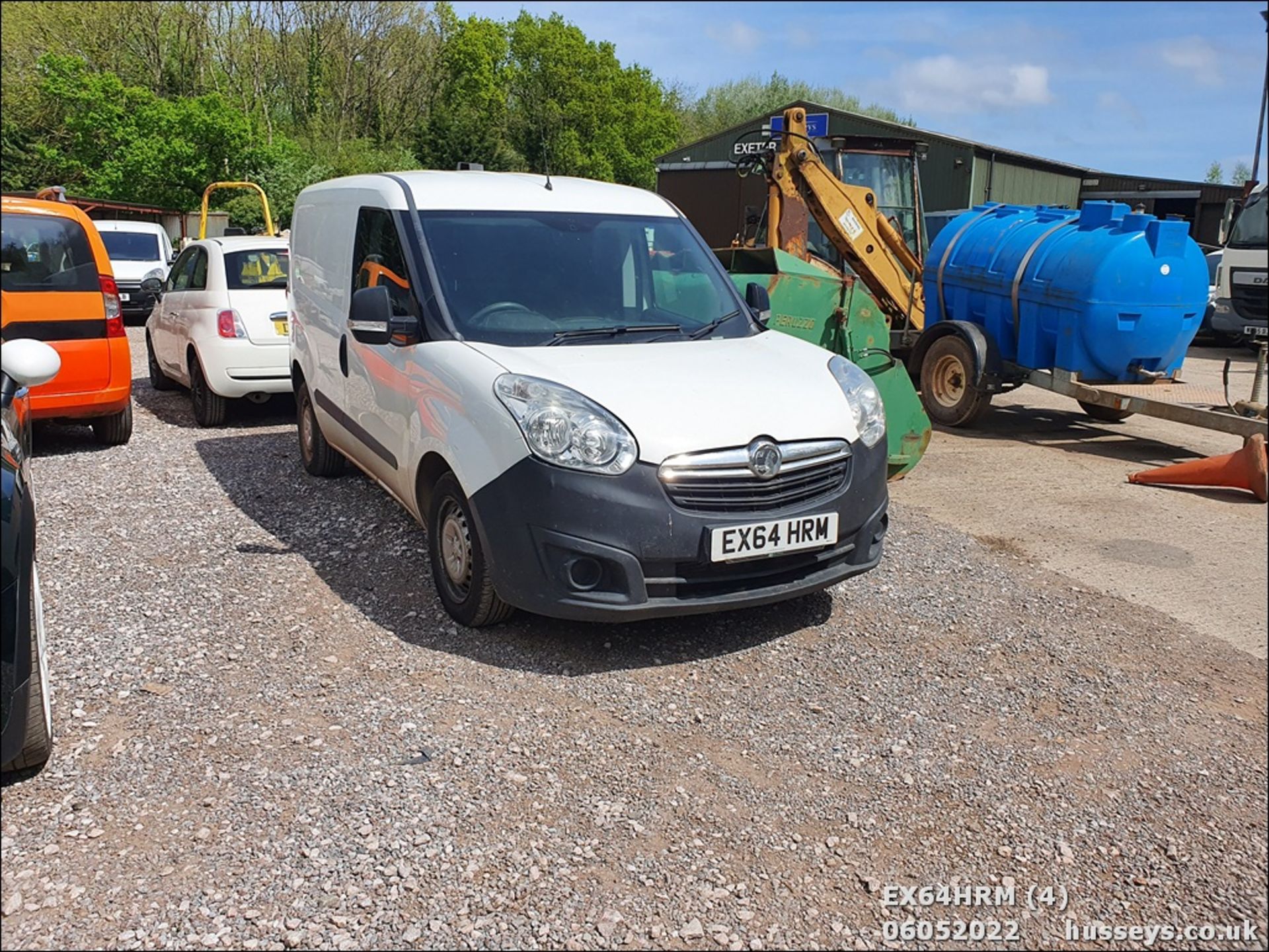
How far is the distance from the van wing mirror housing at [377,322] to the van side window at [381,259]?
0.15m

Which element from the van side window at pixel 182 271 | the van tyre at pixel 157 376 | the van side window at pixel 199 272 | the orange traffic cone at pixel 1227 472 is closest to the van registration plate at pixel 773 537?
the orange traffic cone at pixel 1227 472

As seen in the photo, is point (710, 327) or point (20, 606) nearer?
point (20, 606)

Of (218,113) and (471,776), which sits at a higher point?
(218,113)

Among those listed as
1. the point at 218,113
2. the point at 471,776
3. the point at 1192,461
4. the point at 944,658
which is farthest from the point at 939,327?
the point at 218,113

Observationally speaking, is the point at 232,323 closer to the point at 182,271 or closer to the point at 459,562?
the point at 182,271

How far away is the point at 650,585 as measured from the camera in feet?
13.5

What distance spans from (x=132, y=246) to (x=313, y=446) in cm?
1424

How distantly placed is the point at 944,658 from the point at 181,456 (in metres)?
6.01

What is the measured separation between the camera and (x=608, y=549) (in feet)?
13.2

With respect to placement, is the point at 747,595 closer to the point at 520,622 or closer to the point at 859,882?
the point at 520,622

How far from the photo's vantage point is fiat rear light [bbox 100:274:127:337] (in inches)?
302

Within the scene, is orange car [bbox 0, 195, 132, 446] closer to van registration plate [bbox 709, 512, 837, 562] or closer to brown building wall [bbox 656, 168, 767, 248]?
van registration plate [bbox 709, 512, 837, 562]

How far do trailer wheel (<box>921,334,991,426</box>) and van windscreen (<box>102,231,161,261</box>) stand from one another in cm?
1470

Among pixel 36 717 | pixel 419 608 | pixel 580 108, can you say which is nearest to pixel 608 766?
pixel 419 608
